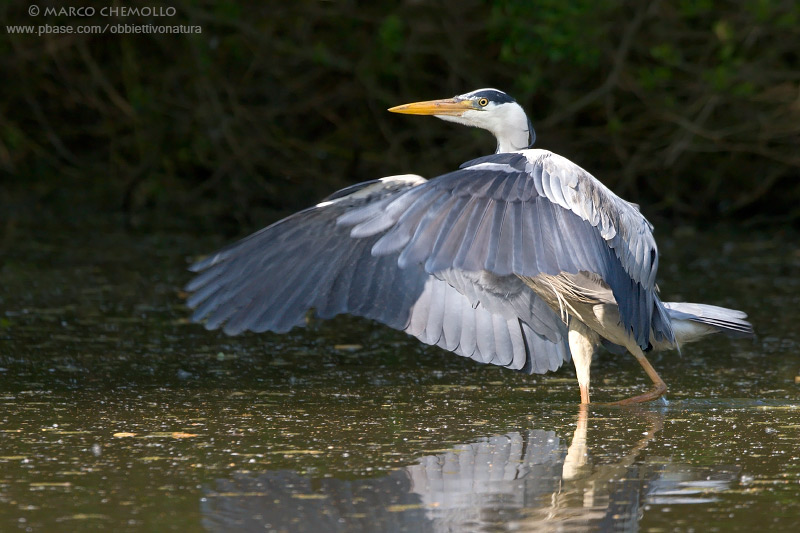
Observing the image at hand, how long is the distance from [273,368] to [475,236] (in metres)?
1.91

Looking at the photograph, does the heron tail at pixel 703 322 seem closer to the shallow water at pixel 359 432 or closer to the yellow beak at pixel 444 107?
the shallow water at pixel 359 432

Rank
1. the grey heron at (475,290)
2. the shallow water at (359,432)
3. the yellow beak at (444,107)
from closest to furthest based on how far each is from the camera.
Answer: the shallow water at (359,432) < the grey heron at (475,290) < the yellow beak at (444,107)

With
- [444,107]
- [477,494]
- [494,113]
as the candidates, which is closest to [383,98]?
[444,107]

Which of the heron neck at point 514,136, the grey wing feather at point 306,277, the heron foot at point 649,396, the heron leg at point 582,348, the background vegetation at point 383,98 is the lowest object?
the heron foot at point 649,396

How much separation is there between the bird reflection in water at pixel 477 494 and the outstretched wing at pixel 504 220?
24.2 inches

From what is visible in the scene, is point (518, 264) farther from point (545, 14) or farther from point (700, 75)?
point (700, 75)

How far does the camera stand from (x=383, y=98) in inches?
461

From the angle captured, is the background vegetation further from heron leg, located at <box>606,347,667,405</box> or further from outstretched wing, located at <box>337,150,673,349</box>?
outstretched wing, located at <box>337,150,673,349</box>

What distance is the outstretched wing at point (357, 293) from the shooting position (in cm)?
495

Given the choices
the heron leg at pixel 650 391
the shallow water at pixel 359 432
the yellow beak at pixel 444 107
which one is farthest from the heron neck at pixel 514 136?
the heron leg at pixel 650 391

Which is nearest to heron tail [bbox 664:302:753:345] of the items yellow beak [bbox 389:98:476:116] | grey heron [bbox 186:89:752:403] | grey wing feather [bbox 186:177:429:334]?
grey heron [bbox 186:89:752:403]

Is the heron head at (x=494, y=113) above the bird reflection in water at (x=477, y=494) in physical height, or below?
above

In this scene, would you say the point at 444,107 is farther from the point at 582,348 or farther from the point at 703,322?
the point at 703,322

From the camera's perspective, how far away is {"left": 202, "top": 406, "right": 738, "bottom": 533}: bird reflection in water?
3189mm
